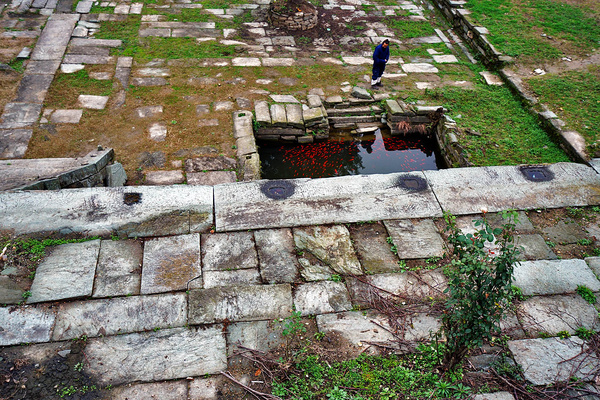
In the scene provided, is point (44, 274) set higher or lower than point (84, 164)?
lower

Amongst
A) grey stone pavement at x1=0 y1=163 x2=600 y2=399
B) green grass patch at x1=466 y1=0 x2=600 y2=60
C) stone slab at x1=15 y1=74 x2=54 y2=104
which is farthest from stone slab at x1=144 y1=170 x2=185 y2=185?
green grass patch at x1=466 y1=0 x2=600 y2=60

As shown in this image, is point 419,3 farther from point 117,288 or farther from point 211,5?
point 117,288

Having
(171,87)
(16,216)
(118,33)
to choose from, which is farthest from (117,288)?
(118,33)

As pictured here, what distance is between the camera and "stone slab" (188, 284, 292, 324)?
4.41m

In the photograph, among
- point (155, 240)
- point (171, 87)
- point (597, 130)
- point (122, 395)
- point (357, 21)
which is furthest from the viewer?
point (357, 21)

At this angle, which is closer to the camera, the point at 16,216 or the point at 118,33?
the point at 16,216

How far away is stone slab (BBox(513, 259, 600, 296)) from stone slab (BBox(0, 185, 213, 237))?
3953mm

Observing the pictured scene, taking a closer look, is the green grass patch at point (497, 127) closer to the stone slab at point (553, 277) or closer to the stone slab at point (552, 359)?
the stone slab at point (553, 277)

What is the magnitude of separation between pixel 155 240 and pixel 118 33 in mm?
7430

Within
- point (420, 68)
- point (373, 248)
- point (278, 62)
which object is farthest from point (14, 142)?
point (420, 68)

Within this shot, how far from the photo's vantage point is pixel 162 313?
4.40 meters

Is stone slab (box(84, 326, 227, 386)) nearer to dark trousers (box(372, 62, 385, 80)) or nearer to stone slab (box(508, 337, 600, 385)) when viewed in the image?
stone slab (box(508, 337, 600, 385))

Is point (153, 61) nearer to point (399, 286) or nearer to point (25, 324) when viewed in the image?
point (25, 324)

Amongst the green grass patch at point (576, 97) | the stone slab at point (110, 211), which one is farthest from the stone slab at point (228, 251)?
the green grass patch at point (576, 97)
